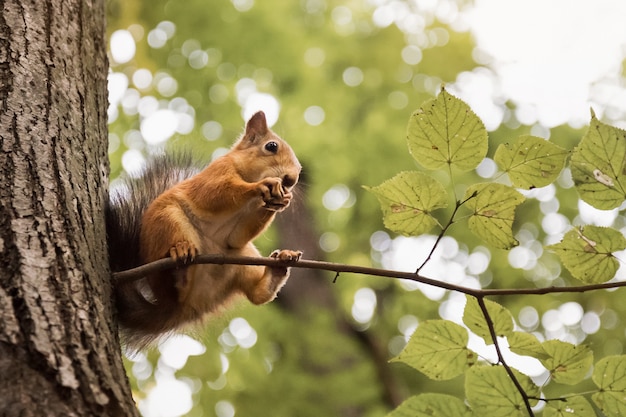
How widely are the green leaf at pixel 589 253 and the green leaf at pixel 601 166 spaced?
0.23 ft

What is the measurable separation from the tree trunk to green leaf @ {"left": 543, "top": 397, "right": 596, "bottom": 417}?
3.08 ft

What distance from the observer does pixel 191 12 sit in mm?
5805

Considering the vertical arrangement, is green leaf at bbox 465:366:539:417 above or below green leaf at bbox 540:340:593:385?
below

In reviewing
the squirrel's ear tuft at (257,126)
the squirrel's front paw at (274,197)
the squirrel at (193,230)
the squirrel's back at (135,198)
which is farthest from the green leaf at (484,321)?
the squirrel's ear tuft at (257,126)

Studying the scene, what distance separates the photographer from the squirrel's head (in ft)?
8.11

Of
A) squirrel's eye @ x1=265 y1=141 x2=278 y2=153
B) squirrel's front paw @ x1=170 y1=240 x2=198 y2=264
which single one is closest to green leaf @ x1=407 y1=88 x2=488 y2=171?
squirrel's front paw @ x1=170 y1=240 x2=198 y2=264

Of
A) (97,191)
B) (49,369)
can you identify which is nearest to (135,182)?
(97,191)

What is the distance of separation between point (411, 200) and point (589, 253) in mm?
426

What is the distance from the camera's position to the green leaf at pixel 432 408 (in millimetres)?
1548

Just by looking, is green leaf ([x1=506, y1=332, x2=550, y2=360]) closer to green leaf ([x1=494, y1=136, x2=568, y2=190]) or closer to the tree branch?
the tree branch

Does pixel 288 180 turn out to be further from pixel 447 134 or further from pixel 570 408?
pixel 570 408

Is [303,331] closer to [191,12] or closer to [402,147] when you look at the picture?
[402,147]

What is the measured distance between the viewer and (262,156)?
101 inches

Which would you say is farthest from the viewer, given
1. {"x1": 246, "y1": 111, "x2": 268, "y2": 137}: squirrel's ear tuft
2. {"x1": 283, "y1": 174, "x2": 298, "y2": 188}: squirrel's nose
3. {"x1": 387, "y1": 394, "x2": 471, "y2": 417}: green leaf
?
{"x1": 246, "y1": 111, "x2": 268, "y2": 137}: squirrel's ear tuft
